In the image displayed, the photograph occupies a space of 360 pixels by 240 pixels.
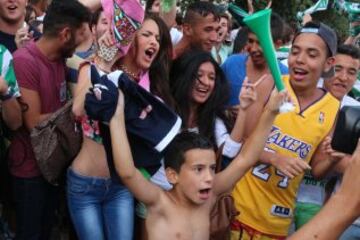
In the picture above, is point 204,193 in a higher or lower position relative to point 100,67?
lower

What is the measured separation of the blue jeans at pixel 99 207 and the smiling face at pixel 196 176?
38cm

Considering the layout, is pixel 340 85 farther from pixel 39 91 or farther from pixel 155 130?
pixel 39 91

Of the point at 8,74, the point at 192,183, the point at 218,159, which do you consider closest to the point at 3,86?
the point at 8,74

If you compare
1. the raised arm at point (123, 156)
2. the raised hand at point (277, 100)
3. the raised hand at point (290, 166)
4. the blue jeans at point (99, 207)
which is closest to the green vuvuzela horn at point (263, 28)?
the raised hand at point (277, 100)

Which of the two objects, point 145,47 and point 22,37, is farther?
point 22,37

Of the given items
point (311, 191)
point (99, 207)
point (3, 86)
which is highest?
point (3, 86)

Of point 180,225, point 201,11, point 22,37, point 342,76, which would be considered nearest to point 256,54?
point 201,11

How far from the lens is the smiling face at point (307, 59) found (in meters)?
2.94

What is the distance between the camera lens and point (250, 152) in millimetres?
2703

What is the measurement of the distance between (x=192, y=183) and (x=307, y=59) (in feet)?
3.04

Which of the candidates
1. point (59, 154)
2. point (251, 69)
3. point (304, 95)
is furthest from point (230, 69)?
point (59, 154)

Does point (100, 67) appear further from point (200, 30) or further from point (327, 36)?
point (200, 30)

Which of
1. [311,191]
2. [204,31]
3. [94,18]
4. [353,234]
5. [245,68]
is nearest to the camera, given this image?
[94,18]

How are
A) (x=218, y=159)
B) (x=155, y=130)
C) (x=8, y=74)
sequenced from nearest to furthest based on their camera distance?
(x=155, y=130), (x=8, y=74), (x=218, y=159)
